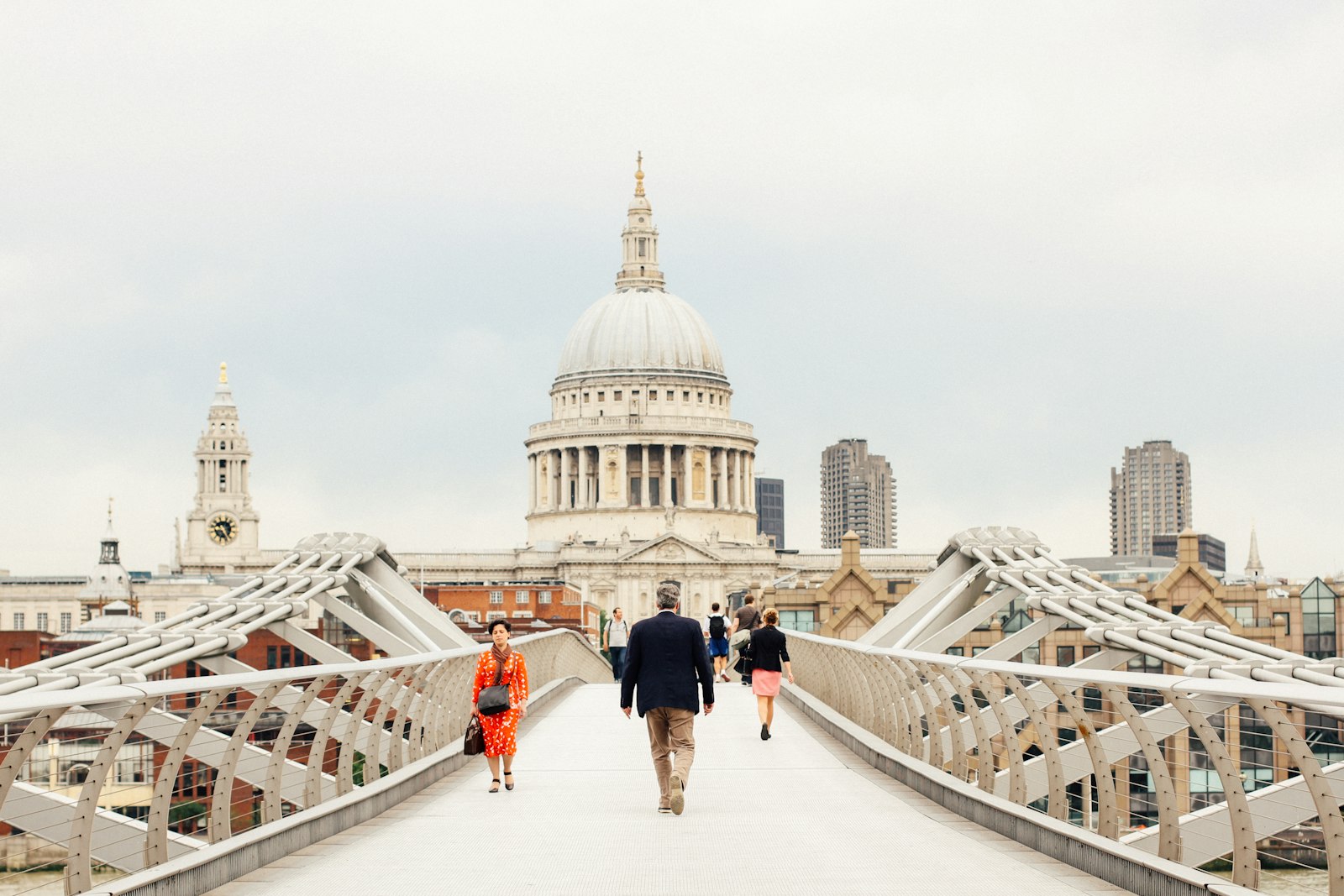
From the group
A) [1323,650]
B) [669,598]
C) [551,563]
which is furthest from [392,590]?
[551,563]

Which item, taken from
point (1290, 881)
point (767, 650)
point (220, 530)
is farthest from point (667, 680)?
point (220, 530)

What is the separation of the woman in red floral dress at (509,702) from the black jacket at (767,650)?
543cm

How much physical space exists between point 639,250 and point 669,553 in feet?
142

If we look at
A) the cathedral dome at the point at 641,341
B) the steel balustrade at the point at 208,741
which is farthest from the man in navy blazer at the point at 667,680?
the cathedral dome at the point at 641,341

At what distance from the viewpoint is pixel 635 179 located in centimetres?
19788

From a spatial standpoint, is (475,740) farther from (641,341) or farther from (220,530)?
(220,530)

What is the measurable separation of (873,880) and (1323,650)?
78430 mm

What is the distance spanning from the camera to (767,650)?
888 inches

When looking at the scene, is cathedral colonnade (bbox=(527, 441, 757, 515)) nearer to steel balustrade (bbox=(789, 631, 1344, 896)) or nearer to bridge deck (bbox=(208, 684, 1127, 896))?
steel balustrade (bbox=(789, 631, 1344, 896))

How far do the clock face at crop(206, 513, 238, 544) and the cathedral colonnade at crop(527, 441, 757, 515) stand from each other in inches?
1127

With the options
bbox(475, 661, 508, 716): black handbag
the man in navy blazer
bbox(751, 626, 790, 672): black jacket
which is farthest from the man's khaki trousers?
bbox(751, 626, 790, 672): black jacket

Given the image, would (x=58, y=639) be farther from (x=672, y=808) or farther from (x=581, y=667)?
(x=672, y=808)

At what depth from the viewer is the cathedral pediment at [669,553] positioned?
159000 mm

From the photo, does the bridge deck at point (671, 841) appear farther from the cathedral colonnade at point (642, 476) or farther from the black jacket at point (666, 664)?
the cathedral colonnade at point (642, 476)
